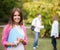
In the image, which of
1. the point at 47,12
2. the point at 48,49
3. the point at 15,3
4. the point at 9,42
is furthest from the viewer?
the point at 15,3

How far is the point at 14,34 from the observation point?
4426 millimetres

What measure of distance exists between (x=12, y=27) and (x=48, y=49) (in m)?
7.62

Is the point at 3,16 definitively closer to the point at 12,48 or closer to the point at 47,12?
the point at 47,12

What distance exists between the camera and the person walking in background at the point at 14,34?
4398mm

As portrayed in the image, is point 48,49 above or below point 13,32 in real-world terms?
below

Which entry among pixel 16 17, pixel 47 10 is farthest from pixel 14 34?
pixel 47 10

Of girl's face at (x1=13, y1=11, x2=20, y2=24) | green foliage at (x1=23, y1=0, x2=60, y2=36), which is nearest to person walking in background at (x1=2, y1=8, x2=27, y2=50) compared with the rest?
girl's face at (x1=13, y1=11, x2=20, y2=24)

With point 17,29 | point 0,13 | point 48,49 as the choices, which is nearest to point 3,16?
point 0,13

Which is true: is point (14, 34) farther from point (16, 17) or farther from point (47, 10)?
point (47, 10)

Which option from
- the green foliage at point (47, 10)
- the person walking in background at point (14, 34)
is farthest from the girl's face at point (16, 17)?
the green foliage at point (47, 10)

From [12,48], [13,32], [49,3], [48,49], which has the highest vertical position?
[49,3]

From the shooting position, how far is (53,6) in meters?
16.8

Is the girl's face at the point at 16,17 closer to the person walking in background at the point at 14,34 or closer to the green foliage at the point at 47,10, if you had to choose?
Answer: the person walking in background at the point at 14,34

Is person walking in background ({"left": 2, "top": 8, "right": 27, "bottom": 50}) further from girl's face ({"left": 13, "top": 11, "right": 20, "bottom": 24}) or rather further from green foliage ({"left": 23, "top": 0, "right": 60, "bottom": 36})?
green foliage ({"left": 23, "top": 0, "right": 60, "bottom": 36})
